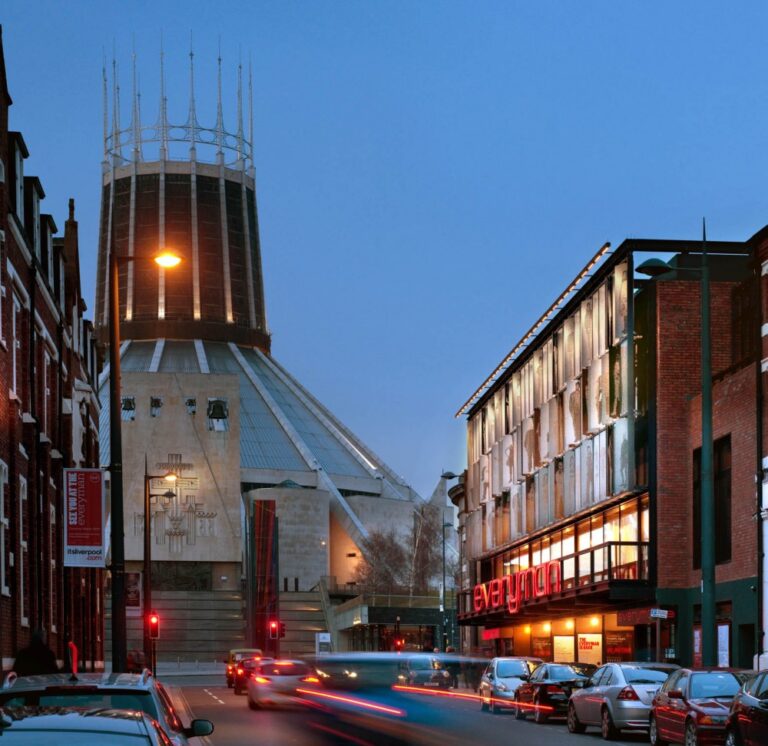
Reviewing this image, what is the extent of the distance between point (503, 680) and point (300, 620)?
207 feet

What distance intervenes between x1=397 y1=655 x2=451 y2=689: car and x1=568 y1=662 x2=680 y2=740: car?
25.2ft

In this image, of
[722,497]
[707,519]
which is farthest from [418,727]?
[722,497]

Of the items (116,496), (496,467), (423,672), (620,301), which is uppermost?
(620,301)

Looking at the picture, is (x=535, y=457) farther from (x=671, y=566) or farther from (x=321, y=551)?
(x=321, y=551)

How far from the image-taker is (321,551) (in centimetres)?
11969

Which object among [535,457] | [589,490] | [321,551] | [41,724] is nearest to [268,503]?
[321,551]

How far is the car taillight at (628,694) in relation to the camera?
2833 centimetres

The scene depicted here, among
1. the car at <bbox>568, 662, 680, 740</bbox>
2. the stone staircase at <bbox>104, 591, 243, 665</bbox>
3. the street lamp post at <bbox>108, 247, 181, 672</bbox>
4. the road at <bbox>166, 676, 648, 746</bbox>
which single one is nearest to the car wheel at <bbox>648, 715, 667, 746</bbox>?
the road at <bbox>166, 676, 648, 746</bbox>

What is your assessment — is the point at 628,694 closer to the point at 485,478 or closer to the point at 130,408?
the point at 485,478

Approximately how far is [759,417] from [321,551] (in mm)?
83802

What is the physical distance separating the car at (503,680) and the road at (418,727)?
0.41 metres

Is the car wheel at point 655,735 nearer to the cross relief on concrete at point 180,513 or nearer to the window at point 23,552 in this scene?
the window at point 23,552

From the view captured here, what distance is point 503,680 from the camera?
127 ft

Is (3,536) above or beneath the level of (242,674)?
above
